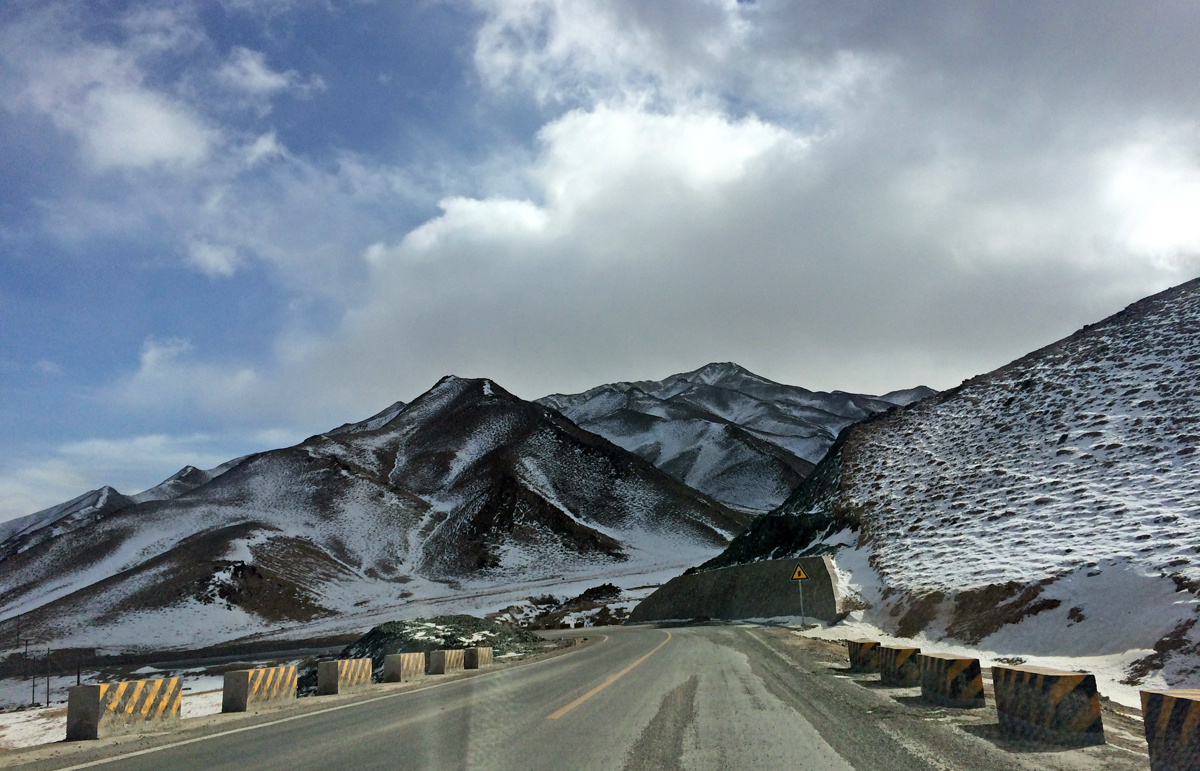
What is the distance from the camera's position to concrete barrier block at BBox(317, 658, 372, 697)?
14391 mm

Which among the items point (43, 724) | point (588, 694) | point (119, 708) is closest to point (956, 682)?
point (588, 694)

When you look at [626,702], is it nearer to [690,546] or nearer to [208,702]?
[208,702]

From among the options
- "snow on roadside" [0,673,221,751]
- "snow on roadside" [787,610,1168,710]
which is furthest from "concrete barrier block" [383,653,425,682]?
"snow on roadside" [787,610,1168,710]

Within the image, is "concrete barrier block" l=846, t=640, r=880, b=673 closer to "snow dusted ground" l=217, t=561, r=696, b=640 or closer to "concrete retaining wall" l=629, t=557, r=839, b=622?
"concrete retaining wall" l=629, t=557, r=839, b=622

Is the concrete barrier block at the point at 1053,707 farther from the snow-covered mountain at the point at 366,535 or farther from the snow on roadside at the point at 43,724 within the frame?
the snow-covered mountain at the point at 366,535

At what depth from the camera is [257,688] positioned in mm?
12109

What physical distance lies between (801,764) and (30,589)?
360ft

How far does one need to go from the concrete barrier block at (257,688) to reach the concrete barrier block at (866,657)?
11394mm

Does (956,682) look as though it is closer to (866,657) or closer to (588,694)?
(866,657)

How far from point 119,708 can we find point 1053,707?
11.7 metres

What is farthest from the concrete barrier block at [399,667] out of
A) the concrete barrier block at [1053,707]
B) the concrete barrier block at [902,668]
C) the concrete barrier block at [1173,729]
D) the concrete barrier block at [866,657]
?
the concrete barrier block at [1173,729]

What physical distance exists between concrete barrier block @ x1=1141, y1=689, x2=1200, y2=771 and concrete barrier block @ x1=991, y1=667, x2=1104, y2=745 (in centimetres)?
125

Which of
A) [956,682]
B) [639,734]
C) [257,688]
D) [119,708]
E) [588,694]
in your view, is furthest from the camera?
[257,688]

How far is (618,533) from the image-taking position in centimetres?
10812
